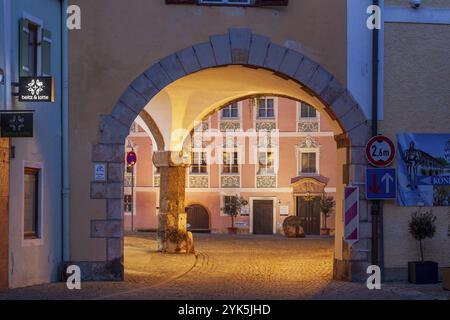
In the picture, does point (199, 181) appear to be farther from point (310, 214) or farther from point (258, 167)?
point (310, 214)

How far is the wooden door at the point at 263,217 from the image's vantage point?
151 feet

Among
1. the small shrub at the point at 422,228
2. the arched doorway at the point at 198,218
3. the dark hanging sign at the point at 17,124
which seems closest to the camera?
the dark hanging sign at the point at 17,124

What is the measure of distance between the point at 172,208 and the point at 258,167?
22.1 meters

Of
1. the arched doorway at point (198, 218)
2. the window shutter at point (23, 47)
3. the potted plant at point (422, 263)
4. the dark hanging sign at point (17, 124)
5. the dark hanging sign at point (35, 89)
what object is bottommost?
the arched doorway at point (198, 218)

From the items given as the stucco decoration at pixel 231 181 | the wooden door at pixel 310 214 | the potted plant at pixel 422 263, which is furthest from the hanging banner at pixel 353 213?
the stucco decoration at pixel 231 181

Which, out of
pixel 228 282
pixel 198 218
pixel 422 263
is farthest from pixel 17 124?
pixel 198 218

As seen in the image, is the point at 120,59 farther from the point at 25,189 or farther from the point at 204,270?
the point at 204,270

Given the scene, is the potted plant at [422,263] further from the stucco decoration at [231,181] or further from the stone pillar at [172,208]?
the stucco decoration at [231,181]

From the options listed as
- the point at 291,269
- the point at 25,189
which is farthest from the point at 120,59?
the point at 291,269

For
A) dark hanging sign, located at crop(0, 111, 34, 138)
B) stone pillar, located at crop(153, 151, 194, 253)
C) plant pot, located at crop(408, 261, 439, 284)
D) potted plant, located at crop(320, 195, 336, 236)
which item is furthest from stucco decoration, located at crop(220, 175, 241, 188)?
dark hanging sign, located at crop(0, 111, 34, 138)

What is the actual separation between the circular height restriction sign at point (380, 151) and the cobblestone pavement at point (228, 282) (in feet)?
6.96

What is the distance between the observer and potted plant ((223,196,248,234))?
150 feet

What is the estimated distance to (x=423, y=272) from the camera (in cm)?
1669

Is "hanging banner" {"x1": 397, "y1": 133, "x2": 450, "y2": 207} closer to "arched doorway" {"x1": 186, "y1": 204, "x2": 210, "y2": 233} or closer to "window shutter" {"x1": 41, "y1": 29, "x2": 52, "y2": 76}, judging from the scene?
"window shutter" {"x1": 41, "y1": 29, "x2": 52, "y2": 76}
